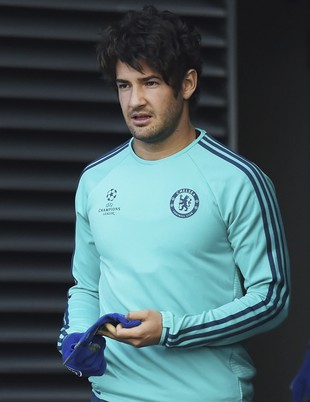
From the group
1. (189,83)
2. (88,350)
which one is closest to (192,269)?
(88,350)

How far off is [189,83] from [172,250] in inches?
20.6

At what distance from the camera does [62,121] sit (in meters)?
4.62

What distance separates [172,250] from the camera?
10.5ft

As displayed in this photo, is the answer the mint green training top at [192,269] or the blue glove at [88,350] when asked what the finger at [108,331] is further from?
the mint green training top at [192,269]

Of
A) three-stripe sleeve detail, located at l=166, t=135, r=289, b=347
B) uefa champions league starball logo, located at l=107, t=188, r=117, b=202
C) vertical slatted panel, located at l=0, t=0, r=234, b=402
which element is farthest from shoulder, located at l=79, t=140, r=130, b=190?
vertical slatted panel, located at l=0, t=0, r=234, b=402

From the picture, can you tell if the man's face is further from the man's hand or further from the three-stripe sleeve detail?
the man's hand

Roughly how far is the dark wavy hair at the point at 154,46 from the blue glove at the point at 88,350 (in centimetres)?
68

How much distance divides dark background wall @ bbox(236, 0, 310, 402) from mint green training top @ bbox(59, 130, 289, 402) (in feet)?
6.25

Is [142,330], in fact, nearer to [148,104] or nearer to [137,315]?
[137,315]

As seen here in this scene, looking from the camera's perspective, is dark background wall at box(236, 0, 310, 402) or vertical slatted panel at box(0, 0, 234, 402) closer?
vertical slatted panel at box(0, 0, 234, 402)

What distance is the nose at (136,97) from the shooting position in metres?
3.24

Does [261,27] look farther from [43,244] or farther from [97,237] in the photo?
[97,237]

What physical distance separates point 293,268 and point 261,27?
1.07m

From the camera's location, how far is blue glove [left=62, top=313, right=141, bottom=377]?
10.3 feet
